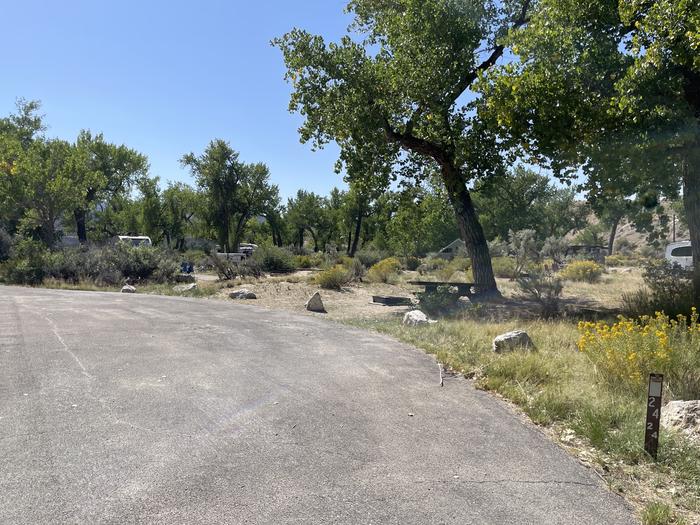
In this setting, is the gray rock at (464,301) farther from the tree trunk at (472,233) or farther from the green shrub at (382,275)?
the green shrub at (382,275)

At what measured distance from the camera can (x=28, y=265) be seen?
75.3 feet

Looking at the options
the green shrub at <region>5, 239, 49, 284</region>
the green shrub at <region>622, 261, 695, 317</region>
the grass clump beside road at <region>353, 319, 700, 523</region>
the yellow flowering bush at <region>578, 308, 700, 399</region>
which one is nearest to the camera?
the grass clump beside road at <region>353, 319, 700, 523</region>

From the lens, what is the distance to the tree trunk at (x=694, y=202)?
33.8 ft

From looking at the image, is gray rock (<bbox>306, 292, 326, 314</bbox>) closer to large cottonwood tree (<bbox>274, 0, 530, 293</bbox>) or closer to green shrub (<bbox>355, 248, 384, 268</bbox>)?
large cottonwood tree (<bbox>274, 0, 530, 293</bbox>)

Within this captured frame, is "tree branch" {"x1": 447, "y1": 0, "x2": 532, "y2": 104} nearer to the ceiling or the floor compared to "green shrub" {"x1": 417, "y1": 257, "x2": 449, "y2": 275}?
nearer to the ceiling

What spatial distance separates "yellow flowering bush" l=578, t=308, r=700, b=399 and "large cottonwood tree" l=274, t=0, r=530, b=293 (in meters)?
9.23

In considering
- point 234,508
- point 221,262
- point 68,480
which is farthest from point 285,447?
point 221,262

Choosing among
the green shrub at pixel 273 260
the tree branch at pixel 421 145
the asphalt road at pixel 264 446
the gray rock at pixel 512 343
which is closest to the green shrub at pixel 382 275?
the green shrub at pixel 273 260

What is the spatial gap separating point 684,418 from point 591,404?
0.83 metres

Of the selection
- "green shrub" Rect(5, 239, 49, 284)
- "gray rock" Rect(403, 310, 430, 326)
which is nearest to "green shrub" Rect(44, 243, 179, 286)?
"green shrub" Rect(5, 239, 49, 284)

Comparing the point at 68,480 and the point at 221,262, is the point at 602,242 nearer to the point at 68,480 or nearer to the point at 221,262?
the point at 221,262

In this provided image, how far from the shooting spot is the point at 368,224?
55.9 metres

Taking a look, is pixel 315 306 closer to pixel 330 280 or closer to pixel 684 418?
pixel 330 280

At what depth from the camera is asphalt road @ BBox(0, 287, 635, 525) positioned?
318cm
